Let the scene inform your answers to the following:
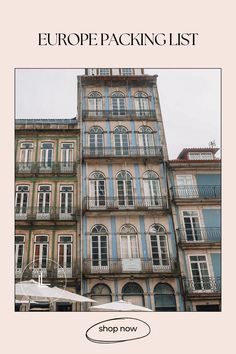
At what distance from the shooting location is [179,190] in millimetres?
16984

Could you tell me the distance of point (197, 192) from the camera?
17078 mm

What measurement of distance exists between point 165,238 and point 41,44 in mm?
9700

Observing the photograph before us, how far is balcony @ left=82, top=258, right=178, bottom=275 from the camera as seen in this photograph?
14805mm

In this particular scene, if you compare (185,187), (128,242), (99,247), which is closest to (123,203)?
(128,242)

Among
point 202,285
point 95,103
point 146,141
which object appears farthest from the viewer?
point 95,103

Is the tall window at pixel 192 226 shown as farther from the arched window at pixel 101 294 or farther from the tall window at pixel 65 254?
the tall window at pixel 65 254

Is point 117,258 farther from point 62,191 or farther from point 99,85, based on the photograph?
point 99,85

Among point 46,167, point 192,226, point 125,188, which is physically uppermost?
point 46,167

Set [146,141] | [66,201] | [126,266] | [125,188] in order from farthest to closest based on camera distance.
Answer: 1. [146,141]
2. [125,188]
3. [66,201]
4. [126,266]

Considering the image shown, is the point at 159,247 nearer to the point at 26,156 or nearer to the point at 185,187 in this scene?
the point at 185,187

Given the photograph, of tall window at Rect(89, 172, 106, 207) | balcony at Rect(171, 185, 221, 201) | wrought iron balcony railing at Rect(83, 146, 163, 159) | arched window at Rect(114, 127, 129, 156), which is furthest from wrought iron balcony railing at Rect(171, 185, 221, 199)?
tall window at Rect(89, 172, 106, 207)

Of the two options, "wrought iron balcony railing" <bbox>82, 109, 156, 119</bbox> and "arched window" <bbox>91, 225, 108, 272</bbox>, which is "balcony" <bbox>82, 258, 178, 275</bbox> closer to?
"arched window" <bbox>91, 225, 108, 272</bbox>

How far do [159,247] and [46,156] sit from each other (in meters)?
7.23

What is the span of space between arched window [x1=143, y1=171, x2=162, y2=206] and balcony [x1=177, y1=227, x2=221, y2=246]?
1.80 meters
